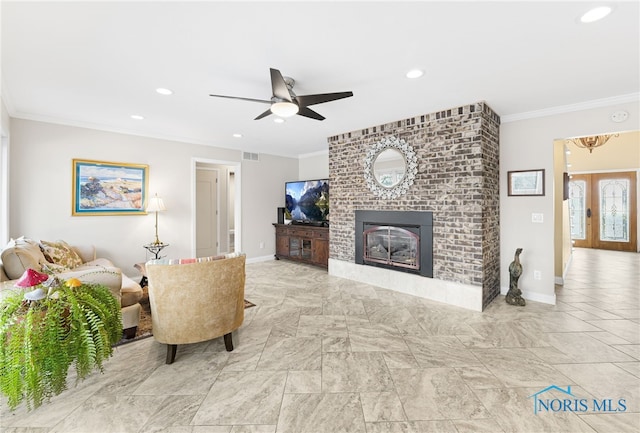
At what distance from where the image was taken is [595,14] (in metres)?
1.76

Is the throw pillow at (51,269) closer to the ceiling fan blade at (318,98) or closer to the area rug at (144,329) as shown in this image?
the area rug at (144,329)

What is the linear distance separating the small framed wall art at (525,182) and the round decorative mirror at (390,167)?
1.26 m

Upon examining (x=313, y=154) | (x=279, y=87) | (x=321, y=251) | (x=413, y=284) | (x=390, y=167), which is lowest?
(x=413, y=284)

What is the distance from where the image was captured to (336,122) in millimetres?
4090

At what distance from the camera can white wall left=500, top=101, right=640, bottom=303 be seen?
336 centimetres

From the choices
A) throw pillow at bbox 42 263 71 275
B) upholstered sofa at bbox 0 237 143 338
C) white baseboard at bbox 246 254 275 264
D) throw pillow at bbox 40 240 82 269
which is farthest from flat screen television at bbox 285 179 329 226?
throw pillow at bbox 42 263 71 275

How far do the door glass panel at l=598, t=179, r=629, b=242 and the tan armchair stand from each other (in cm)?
963

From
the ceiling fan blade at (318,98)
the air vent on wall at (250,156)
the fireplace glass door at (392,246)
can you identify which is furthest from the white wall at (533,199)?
the air vent on wall at (250,156)

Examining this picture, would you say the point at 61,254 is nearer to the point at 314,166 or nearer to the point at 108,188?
the point at 108,188

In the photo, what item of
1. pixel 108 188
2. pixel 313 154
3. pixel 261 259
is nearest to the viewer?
pixel 108 188

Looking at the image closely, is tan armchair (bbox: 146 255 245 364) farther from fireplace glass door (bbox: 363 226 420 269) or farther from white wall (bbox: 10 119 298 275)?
white wall (bbox: 10 119 298 275)

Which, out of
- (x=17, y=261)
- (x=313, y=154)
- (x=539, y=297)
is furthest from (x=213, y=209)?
(x=539, y=297)

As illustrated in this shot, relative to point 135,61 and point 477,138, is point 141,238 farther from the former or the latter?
point 477,138

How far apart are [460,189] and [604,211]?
23.0 ft
